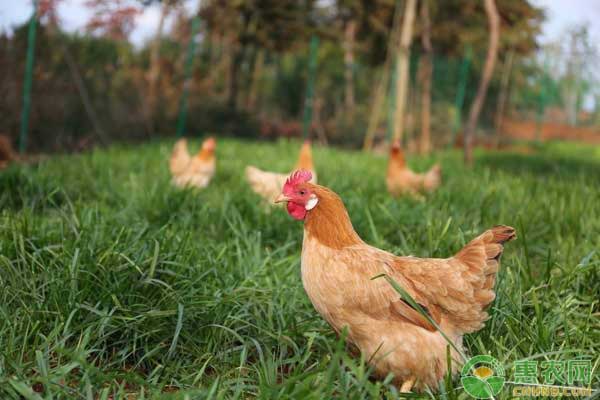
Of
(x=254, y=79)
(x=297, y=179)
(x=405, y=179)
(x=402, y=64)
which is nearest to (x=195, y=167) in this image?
(x=405, y=179)

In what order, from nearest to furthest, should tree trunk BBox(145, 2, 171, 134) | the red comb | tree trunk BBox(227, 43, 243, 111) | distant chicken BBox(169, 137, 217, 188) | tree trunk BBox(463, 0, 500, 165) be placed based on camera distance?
the red comb
distant chicken BBox(169, 137, 217, 188)
tree trunk BBox(463, 0, 500, 165)
tree trunk BBox(145, 2, 171, 134)
tree trunk BBox(227, 43, 243, 111)

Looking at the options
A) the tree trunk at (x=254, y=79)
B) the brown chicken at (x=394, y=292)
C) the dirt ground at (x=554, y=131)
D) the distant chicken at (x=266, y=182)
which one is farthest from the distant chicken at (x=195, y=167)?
the dirt ground at (x=554, y=131)

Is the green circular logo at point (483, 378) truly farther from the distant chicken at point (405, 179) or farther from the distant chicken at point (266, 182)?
the distant chicken at point (405, 179)

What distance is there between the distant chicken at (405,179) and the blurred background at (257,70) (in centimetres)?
325

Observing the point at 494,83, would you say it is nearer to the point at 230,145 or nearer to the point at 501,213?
the point at 230,145

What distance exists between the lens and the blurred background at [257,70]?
25.8ft

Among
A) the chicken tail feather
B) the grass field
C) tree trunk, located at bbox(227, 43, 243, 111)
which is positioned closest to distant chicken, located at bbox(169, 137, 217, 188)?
the grass field

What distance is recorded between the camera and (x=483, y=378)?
6.22 feet

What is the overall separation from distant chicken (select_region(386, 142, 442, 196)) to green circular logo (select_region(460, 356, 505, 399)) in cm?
310

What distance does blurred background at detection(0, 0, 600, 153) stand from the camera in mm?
7859

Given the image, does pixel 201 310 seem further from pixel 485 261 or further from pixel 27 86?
pixel 27 86

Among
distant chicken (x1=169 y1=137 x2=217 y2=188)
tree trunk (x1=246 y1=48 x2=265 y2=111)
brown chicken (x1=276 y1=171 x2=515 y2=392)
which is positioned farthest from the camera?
tree trunk (x1=246 y1=48 x2=265 y2=111)

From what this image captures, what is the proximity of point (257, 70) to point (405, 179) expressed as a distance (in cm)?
1010

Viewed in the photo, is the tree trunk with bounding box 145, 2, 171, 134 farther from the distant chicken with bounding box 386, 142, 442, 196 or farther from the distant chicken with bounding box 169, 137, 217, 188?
the distant chicken with bounding box 386, 142, 442, 196
